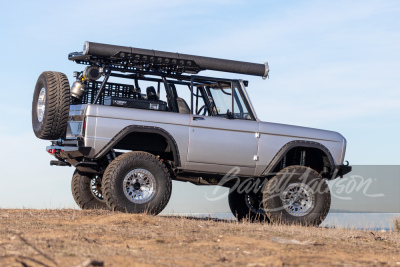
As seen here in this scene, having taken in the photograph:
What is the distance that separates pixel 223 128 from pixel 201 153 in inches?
24.9

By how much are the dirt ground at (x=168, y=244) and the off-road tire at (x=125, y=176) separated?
0.26m

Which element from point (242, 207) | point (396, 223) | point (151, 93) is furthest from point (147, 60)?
point (396, 223)

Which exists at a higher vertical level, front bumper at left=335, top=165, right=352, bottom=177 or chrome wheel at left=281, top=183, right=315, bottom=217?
front bumper at left=335, top=165, right=352, bottom=177

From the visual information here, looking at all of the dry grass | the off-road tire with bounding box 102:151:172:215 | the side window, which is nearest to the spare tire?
the off-road tire with bounding box 102:151:172:215

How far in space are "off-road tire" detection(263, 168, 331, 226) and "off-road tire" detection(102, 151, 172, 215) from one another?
7.00 ft

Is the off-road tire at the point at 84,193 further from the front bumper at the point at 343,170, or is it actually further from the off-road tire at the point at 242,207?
the front bumper at the point at 343,170

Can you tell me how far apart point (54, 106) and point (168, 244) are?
13.3 feet

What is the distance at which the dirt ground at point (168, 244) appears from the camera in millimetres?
6332

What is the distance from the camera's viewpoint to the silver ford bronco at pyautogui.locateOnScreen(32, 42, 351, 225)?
10.6 metres

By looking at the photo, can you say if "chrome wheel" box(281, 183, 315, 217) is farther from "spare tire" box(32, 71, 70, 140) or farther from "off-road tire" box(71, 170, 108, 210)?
"spare tire" box(32, 71, 70, 140)

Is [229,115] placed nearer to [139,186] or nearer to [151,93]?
[151,93]

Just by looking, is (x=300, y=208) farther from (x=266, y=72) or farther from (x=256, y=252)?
(x=256, y=252)

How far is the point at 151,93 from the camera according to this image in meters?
11.9

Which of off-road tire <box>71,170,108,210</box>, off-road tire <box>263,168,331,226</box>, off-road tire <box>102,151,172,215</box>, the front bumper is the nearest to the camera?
off-road tire <box>102,151,172,215</box>
